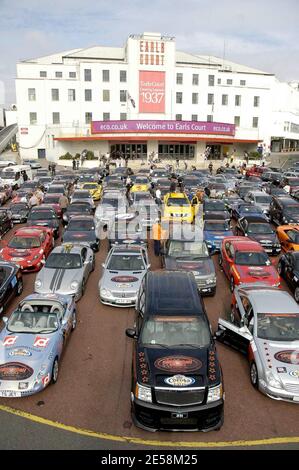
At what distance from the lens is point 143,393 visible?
24.8 feet

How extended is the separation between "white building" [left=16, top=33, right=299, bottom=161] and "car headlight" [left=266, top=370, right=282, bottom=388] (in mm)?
50337

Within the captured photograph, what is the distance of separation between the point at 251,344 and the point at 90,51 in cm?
6997

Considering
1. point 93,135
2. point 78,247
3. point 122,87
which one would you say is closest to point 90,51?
point 122,87

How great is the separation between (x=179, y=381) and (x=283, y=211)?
58.2 ft

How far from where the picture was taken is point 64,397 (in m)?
8.77

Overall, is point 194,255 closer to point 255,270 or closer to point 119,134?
point 255,270

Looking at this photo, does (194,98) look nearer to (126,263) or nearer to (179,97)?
(179,97)

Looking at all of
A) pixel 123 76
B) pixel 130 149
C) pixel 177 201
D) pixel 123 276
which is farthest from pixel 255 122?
pixel 123 276

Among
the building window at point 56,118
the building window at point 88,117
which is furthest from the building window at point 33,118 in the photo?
the building window at point 88,117

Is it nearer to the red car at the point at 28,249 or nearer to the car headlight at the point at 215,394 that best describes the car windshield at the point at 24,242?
the red car at the point at 28,249

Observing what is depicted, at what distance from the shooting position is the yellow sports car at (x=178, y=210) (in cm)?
2212

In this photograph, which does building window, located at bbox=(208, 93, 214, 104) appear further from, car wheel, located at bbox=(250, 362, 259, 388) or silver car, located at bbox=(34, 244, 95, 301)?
car wheel, located at bbox=(250, 362, 259, 388)

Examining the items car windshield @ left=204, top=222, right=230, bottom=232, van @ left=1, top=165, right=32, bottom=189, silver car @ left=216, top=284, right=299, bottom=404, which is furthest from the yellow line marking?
van @ left=1, top=165, right=32, bottom=189

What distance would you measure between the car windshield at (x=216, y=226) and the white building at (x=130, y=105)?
38576mm
